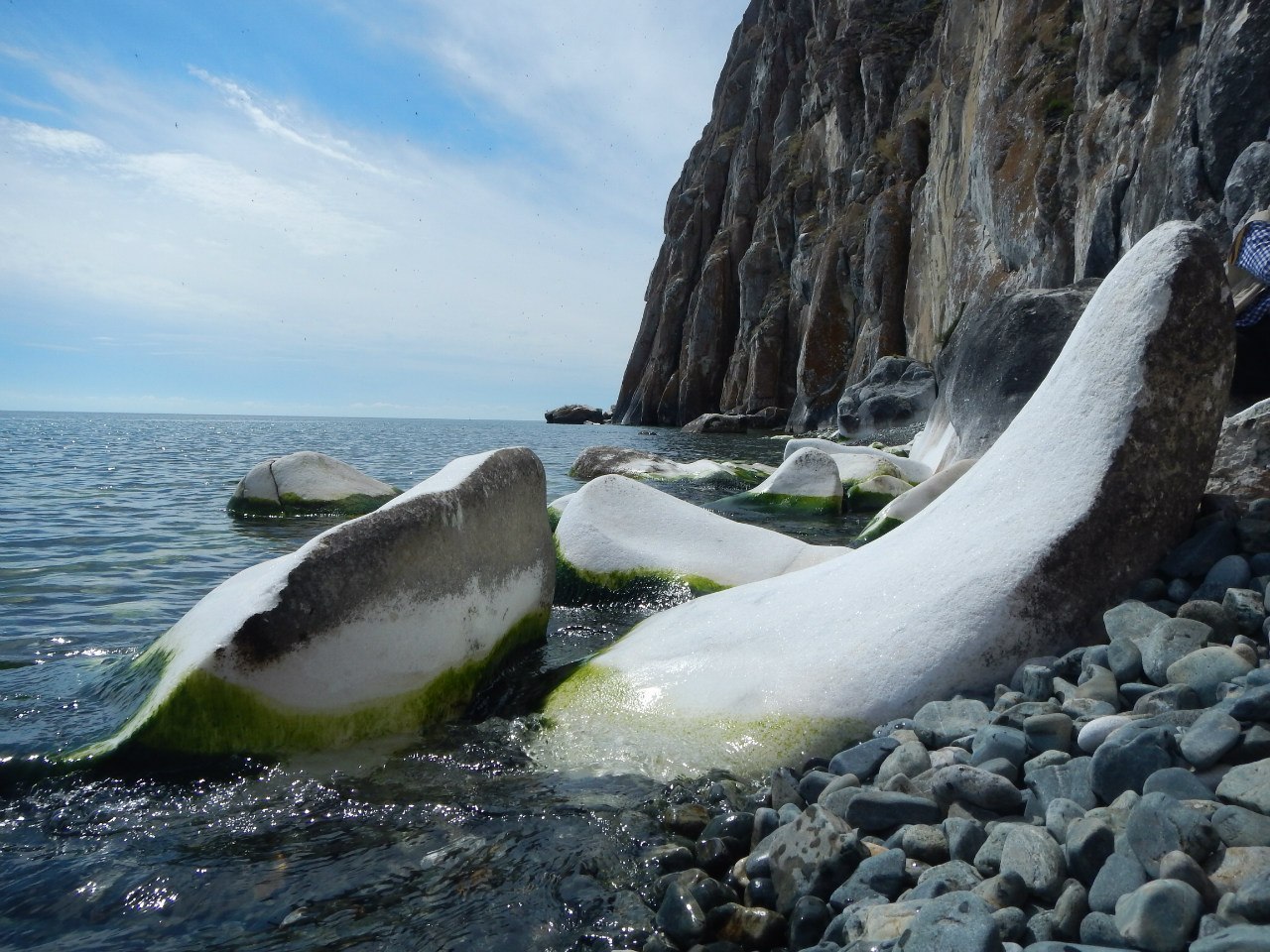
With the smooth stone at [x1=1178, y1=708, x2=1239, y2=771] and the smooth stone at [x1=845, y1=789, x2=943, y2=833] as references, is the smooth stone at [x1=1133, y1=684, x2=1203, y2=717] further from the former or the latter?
the smooth stone at [x1=845, y1=789, x2=943, y2=833]

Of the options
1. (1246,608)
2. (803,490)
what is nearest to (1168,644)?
(1246,608)

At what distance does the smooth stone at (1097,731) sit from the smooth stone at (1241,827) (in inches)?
25.2

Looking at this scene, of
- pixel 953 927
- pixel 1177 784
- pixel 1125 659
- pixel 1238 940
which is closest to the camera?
pixel 1238 940

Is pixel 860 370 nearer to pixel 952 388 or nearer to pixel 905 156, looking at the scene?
pixel 905 156

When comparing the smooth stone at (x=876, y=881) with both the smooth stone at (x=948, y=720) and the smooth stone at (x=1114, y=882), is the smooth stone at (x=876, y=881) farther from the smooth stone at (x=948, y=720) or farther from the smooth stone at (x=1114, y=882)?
the smooth stone at (x=948, y=720)

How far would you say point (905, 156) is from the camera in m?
42.8

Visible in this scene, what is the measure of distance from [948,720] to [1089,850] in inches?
45.6

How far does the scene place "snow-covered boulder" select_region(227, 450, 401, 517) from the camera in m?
14.6

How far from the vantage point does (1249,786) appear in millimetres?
2453

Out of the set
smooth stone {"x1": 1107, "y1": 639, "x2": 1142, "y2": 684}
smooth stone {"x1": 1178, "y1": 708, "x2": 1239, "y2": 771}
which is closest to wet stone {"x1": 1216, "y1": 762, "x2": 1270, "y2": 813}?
smooth stone {"x1": 1178, "y1": 708, "x2": 1239, "y2": 771}

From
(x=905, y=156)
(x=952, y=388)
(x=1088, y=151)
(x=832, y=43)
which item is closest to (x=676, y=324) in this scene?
(x=832, y=43)

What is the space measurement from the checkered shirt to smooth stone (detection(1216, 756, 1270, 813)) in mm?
5033

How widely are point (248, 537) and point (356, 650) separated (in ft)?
28.2

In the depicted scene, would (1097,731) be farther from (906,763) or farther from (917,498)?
(917,498)
